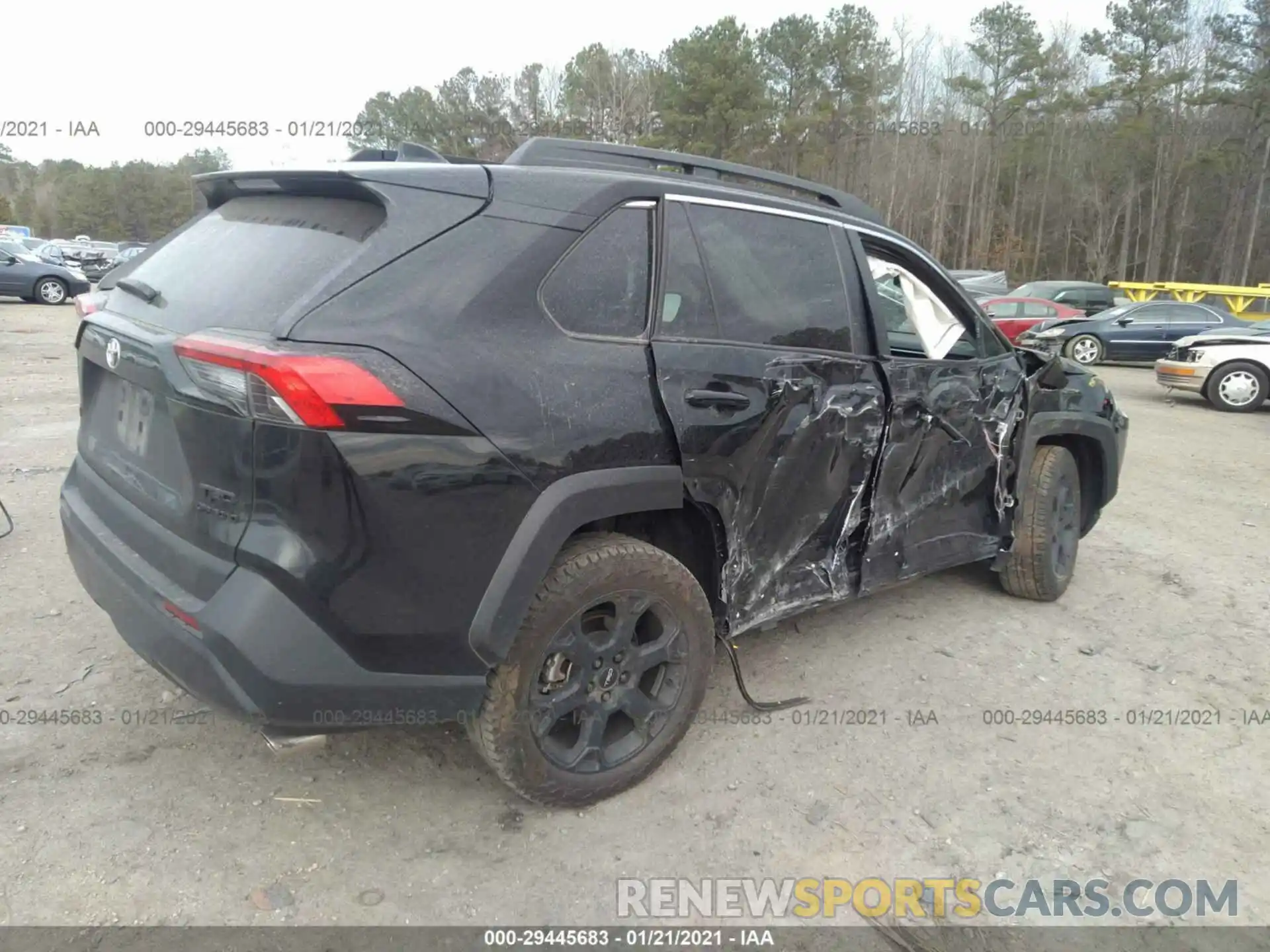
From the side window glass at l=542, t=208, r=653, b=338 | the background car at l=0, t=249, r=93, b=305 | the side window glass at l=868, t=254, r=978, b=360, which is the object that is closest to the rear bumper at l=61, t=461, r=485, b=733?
the side window glass at l=542, t=208, r=653, b=338

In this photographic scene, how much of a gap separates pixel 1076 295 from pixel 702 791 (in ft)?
79.5

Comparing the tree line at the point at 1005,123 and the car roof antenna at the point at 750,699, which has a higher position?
the tree line at the point at 1005,123

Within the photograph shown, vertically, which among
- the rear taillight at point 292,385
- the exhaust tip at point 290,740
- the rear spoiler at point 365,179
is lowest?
the exhaust tip at point 290,740

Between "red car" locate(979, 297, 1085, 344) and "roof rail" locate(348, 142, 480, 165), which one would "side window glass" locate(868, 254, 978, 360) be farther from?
"red car" locate(979, 297, 1085, 344)

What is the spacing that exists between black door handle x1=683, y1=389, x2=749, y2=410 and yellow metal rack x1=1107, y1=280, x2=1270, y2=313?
22.3 metres

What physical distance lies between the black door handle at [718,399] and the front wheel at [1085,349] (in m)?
17.2

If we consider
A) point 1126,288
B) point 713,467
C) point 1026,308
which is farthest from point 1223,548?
point 1126,288

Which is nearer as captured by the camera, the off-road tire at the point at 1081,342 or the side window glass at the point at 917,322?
the side window glass at the point at 917,322

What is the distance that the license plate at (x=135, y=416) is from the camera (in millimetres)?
2387

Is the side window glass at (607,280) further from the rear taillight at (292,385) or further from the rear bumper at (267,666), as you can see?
the rear bumper at (267,666)

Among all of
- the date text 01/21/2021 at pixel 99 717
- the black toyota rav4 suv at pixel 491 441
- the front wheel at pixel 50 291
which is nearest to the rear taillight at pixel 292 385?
the black toyota rav4 suv at pixel 491 441

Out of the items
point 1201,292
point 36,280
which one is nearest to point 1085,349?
point 1201,292

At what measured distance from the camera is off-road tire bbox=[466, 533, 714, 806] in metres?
2.39

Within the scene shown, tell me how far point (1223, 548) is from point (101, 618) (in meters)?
6.41
